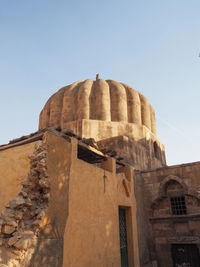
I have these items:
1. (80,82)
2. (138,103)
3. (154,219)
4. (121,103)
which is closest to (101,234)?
(154,219)

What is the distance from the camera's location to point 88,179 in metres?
8.01

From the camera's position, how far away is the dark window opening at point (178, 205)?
1259cm

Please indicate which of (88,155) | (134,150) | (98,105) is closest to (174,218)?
(134,150)

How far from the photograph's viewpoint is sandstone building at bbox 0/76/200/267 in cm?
575

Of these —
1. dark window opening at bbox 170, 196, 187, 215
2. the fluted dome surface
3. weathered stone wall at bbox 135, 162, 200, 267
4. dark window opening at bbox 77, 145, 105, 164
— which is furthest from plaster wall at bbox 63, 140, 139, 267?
the fluted dome surface

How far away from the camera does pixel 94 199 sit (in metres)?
8.07

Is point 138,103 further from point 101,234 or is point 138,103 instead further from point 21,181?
point 21,181

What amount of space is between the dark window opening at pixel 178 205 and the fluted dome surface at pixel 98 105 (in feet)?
26.3

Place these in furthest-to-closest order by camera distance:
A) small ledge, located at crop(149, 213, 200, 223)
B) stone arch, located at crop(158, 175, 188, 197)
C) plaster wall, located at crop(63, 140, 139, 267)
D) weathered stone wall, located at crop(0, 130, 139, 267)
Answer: stone arch, located at crop(158, 175, 188, 197) → small ledge, located at crop(149, 213, 200, 223) → plaster wall, located at crop(63, 140, 139, 267) → weathered stone wall, located at crop(0, 130, 139, 267)

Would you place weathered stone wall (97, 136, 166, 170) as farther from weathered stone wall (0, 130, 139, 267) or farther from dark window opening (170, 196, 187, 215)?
weathered stone wall (0, 130, 139, 267)

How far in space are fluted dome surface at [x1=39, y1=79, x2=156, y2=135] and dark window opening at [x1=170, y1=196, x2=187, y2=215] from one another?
8009 mm

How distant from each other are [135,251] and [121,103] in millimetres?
12209

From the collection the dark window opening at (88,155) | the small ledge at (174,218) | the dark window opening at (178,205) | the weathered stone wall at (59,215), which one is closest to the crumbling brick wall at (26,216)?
the weathered stone wall at (59,215)

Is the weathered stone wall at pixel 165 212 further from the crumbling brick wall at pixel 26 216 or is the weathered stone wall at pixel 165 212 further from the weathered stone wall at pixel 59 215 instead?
the crumbling brick wall at pixel 26 216
